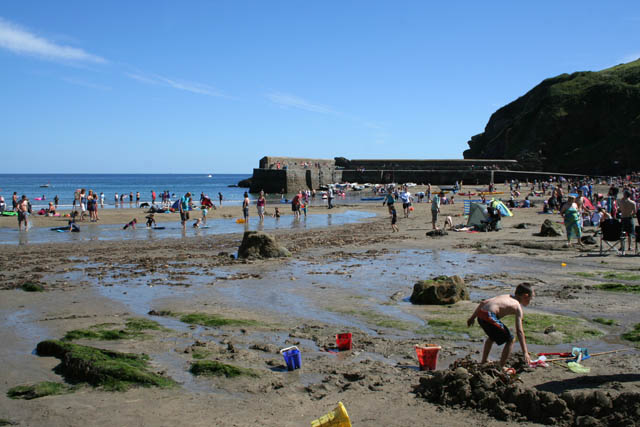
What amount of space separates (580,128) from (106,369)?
9475 centimetres

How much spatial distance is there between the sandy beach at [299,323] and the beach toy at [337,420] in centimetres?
46

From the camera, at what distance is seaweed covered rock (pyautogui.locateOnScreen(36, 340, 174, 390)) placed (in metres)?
5.97

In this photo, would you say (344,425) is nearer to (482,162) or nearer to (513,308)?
(513,308)

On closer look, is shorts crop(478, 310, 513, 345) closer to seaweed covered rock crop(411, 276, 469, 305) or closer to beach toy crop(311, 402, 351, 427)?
beach toy crop(311, 402, 351, 427)

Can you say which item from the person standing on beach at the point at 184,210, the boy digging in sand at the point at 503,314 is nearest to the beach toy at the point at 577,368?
the boy digging in sand at the point at 503,314

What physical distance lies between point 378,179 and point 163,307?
220 ft

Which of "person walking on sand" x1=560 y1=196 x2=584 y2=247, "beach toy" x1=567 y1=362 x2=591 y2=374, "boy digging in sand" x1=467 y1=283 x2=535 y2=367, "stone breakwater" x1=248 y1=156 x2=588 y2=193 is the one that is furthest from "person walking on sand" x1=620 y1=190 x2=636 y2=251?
"stone breakwater" x1=248 y1=156 x2=588 y2=193

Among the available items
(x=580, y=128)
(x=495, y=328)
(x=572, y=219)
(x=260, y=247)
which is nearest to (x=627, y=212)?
(x=572, y=219)

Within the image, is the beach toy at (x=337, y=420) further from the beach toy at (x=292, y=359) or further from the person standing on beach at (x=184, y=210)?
the person standing on beach at (x=184, y=210)

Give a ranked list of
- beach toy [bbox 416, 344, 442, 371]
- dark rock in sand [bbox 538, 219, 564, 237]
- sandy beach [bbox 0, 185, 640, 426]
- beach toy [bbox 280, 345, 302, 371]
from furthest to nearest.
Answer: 1. dark rock in sand [bbox 538, 219, 564, 237]
2. beach toy [bbox 280, 345, 302, 371]
3. beach toy [bbox 416, 344, 442, 371]
4. sandy beach [bbox 0, 185, 640, 426]

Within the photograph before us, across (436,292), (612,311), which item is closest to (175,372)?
(436,292)

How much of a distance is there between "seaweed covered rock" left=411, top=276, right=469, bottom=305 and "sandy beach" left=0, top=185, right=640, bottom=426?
237 millimetres

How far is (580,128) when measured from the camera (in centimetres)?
8844

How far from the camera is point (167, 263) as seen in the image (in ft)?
49.1
